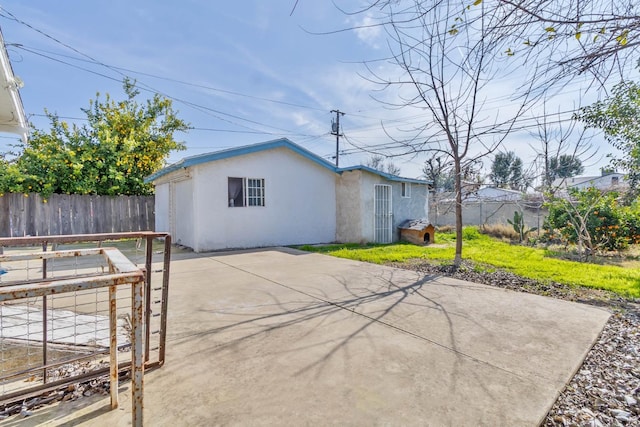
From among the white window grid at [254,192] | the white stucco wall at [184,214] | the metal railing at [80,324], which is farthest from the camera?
the white window grid at [254,192]

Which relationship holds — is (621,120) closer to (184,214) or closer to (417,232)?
(417,232)

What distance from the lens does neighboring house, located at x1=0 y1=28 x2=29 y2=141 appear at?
321cm


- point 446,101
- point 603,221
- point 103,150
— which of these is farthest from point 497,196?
point 103,150

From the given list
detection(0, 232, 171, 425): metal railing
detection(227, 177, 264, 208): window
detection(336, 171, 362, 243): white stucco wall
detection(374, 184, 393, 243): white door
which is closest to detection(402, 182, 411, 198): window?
detection(374, 184, 393, 243): white door

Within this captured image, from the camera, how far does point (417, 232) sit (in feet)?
34.8

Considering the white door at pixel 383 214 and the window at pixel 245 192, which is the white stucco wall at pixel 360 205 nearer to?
the white door at pixel 383 214

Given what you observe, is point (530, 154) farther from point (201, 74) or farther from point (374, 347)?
point (201, 74)

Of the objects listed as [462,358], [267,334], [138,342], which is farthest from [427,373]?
[138,342]

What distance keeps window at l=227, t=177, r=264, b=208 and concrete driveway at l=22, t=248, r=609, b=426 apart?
457 cm

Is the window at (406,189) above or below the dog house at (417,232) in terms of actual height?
above

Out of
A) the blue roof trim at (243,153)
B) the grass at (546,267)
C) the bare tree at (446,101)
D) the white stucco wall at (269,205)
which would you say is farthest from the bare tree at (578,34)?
the white stucco wall at (269,205)

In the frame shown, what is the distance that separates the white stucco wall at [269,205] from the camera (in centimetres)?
827

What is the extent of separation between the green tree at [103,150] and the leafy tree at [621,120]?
1526 cm

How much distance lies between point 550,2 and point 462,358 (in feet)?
9.84
